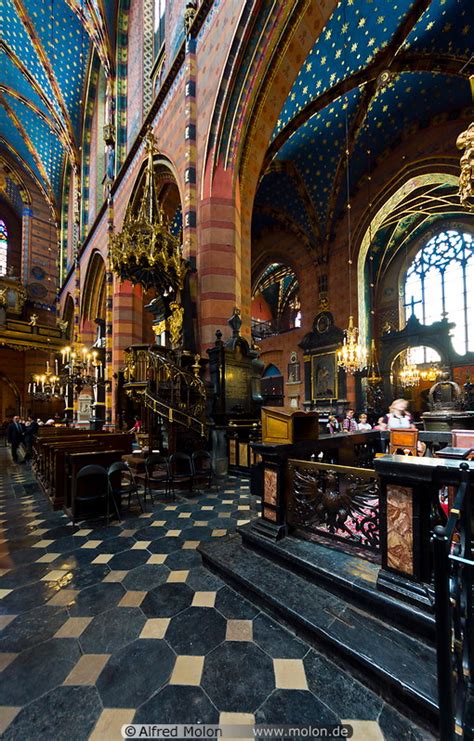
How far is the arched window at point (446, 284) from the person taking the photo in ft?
47.4

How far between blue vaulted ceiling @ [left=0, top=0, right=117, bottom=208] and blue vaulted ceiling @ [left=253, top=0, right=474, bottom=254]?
9.90 meters

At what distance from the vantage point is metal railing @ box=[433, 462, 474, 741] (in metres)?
1.03

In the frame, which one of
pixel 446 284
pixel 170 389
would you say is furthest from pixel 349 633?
pixel 446 284

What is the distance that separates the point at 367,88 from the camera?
1030cm

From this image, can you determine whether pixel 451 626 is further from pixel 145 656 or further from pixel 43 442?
pixel 43 442

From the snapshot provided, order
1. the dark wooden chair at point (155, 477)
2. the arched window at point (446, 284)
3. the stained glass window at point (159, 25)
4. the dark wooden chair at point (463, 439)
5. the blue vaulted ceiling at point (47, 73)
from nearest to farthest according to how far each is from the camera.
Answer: the dark wooden chair at point (463, 439) < the dark wooden chair at point (155, 477) < the stained glass window at point (159, 25) < the blue vaulted ceiling at point (47, 73) < the arched window at point (446, 284)

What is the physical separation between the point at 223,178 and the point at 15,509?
8281mm

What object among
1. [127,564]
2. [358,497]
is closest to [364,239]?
[358,497]

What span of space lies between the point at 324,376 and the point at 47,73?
74.8 ft

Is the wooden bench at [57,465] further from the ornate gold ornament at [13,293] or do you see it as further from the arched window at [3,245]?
the arched window at [3,245]

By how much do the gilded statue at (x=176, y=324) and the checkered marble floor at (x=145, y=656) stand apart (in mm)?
5078

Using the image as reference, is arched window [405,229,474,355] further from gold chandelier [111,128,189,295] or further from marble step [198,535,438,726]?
marble step [198,535,438,726]

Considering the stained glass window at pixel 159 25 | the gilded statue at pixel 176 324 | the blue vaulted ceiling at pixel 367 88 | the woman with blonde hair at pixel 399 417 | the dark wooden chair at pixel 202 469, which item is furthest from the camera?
the stained glass window at pixel 159 25

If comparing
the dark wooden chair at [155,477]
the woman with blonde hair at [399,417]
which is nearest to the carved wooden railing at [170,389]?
the dark wooden chair at [155,477]
